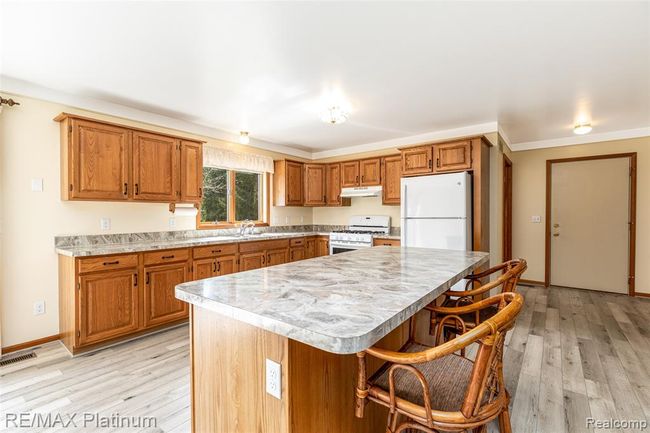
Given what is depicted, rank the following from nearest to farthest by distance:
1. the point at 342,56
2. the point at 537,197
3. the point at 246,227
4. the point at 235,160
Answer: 1. the point at 342,56
2. the point at 235,160
3. the point at 246,227
4. the point at 537,197

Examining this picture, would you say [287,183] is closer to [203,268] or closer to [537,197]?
[203,268]

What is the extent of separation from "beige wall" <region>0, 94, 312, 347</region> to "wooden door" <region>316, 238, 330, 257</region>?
3.10 m

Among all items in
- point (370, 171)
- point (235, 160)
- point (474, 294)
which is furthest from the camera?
point (370, 171)

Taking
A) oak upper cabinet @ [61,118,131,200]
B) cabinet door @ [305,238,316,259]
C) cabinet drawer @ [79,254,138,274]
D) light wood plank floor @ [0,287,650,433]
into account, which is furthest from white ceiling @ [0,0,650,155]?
light wood plank floor @ [0,287,650,433]

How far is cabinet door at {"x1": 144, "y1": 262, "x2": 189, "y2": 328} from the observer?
305 cm

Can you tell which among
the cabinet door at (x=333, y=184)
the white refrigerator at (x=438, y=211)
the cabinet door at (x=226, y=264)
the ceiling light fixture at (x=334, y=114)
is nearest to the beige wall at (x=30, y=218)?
the cabinet door at (x=226, y=264)

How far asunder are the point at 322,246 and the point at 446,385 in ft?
13.4

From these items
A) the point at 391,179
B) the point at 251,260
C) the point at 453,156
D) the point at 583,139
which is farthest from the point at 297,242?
the point at 583,139

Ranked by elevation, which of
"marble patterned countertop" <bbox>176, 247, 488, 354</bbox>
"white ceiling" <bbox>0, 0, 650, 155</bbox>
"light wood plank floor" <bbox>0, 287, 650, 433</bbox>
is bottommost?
"light wood plank floor" <bbox>0, 287, 650, 433</bbox>

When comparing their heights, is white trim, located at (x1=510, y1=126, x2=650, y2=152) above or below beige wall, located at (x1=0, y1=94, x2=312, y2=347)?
above

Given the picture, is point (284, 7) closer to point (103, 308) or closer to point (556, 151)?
point (103, 308)

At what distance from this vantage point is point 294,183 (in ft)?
17.2

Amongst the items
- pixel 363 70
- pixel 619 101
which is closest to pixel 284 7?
pixel 363 70

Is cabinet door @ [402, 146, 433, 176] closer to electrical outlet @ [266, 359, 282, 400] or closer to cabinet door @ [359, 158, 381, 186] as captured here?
cabinet door @ [359, 158, 381, 186]
